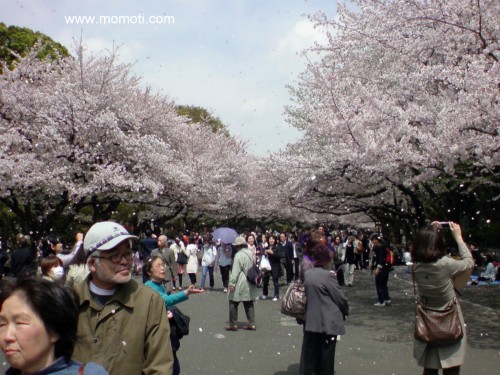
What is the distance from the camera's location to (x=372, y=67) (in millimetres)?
16547

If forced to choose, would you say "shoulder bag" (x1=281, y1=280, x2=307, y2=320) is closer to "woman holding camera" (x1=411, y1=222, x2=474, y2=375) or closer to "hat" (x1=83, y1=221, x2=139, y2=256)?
"woman holding camera" (x1=411, y1=222, x2=474, y2=375)

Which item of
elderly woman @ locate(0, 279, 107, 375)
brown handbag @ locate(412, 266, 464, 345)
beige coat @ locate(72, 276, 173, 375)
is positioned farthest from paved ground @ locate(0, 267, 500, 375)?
elderly woman @ locate(0, 279, 107, 375)

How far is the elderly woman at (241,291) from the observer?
9.82 meters

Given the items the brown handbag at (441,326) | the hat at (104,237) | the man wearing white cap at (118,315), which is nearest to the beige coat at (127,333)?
the man wearing white cap at (118,315)

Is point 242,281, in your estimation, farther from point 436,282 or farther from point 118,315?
point 118,315

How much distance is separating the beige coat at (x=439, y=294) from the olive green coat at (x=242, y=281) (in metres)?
5.32

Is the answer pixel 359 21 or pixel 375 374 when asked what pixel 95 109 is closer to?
pixel 359 21

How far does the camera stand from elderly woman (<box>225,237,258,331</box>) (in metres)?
9.82

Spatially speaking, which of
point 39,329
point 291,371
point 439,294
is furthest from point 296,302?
point 39,329

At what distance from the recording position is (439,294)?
4680mm

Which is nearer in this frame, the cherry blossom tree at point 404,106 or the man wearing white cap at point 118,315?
the man wearing white cap at point 118,315

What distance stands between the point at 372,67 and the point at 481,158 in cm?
756

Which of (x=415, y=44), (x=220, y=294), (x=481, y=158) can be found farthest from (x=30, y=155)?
(x=481, y=158)

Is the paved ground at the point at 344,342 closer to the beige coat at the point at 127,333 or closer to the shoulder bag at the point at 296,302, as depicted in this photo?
the shoulder bag at the point at 296,302
